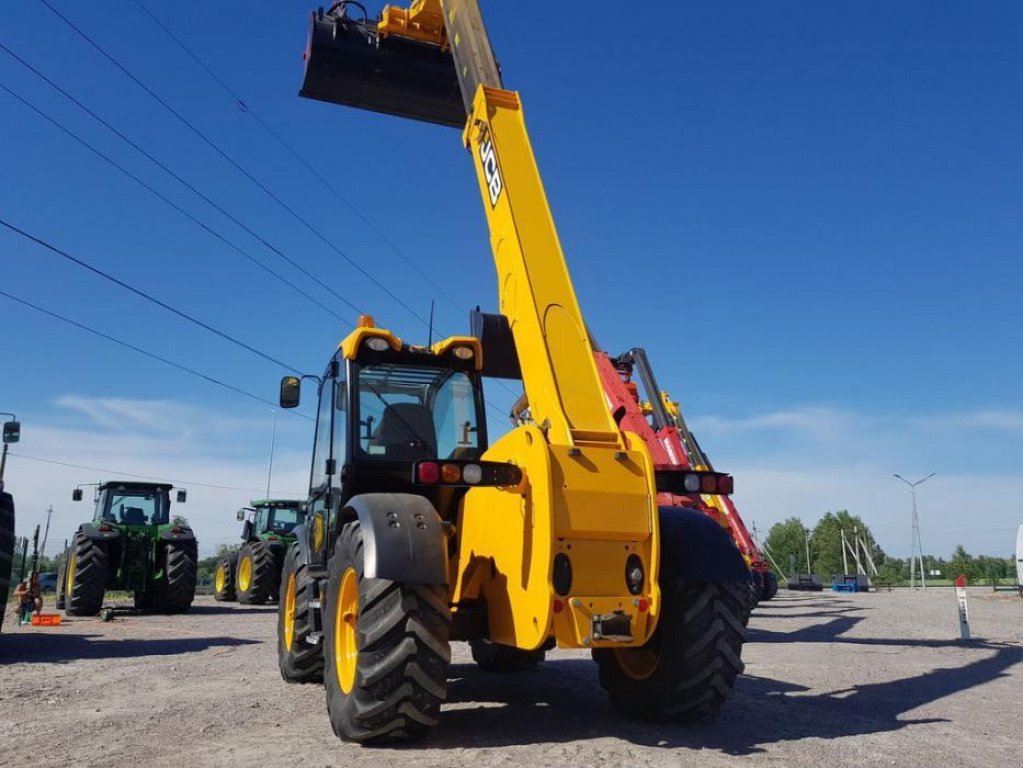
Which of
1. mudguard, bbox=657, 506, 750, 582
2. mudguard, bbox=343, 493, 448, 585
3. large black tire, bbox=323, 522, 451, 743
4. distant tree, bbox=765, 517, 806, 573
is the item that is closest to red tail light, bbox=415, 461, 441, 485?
mudguard, bbox=343, 493, 448, 585

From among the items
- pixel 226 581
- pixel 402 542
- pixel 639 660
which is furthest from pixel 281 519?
pixel 402 542

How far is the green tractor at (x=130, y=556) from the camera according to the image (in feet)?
43.8

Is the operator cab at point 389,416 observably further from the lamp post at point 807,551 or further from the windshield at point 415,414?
the lamp post at point 807,551

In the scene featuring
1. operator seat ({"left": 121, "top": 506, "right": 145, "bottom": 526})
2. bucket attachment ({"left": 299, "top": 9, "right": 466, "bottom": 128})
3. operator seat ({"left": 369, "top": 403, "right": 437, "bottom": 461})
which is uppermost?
bucket attachment ({"left": 299, "top": 9, "right": 466, "bottom": 128})

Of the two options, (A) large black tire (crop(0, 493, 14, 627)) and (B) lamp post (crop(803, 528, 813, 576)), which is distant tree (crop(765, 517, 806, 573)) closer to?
(B) lamp post (crop(803, 528, 813, 576))

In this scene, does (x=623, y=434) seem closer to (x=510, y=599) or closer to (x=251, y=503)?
(x=510, y=599)

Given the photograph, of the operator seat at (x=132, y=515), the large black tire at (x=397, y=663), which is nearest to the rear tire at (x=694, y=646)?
the large black tire at (x=397, y=663)

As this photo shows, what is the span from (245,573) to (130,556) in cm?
338

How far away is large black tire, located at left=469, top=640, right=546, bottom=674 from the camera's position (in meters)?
6.88

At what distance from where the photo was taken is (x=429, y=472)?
4.25m

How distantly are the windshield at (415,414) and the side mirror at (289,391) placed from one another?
0.86m

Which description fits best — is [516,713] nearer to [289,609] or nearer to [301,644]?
[301,644]

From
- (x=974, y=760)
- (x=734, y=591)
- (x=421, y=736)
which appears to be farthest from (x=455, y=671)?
(x=974, y=760)

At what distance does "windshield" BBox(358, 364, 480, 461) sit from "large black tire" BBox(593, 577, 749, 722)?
86.3 inches
